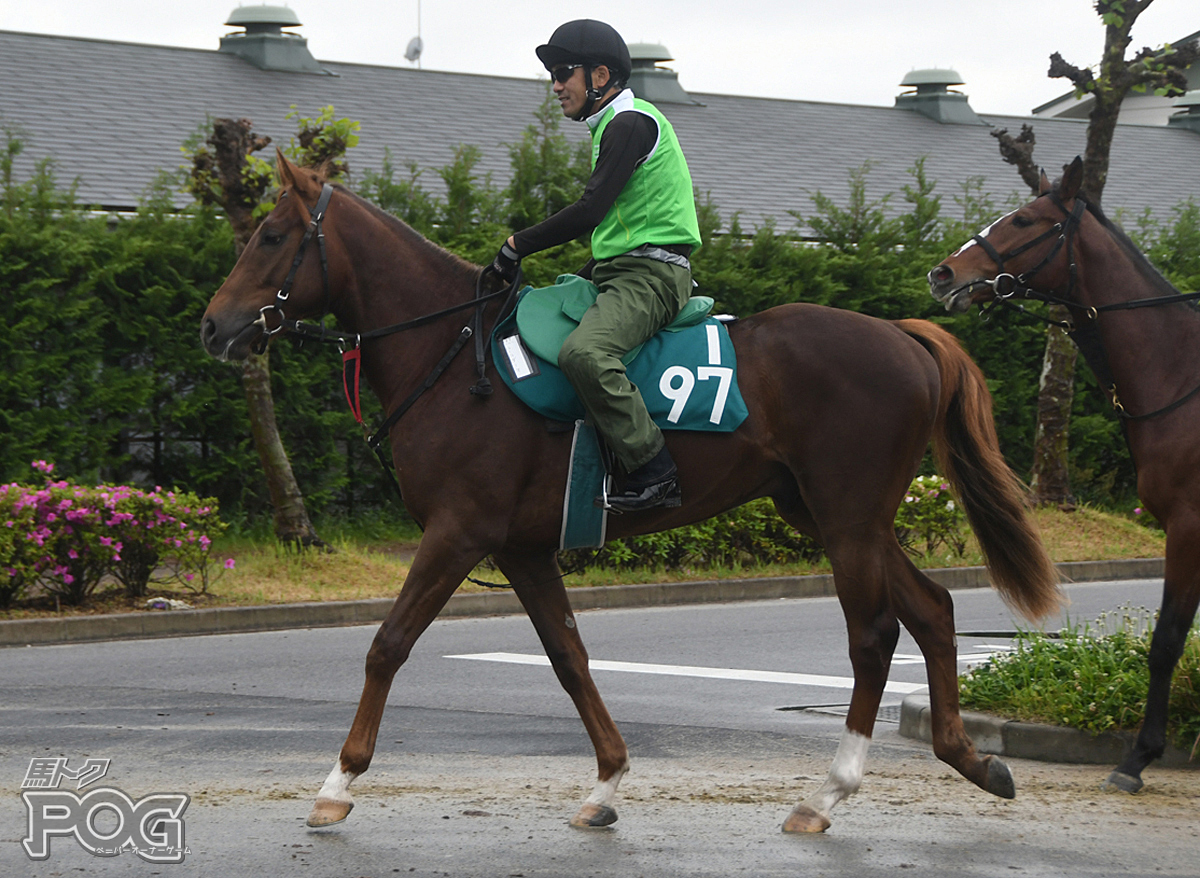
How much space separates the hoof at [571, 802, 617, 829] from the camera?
5.30 m

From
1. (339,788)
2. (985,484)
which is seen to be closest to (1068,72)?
(985,484)

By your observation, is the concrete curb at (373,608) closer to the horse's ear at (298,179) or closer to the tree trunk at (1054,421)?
the tree trunk at (1054,421)

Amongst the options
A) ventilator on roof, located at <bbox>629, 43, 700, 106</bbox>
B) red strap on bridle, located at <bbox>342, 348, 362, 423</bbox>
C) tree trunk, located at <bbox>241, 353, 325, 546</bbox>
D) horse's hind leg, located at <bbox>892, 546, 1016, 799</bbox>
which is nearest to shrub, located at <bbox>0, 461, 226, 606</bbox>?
tree trunk, located at <bbox>241, 353, 325, 546</bbox>

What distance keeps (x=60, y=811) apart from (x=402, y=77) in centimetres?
2290

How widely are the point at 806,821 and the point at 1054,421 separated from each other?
12473 millimetres

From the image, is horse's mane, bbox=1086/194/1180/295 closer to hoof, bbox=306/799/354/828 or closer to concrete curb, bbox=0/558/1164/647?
hoof, bbox=306/799/354/828

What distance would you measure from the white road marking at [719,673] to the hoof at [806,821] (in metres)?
3.19

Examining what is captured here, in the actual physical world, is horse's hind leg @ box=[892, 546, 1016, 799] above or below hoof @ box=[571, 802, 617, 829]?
above

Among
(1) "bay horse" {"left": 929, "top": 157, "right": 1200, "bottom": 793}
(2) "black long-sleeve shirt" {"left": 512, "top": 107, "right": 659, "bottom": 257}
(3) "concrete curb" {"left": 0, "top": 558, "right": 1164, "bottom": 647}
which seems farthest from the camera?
(3) "concrete curb" {"left": 0, "top": 558, "right": 1164, "bottom": 647}

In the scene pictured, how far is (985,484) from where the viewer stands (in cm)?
624

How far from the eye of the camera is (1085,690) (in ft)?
21.9

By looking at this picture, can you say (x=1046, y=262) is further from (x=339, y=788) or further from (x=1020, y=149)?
(x=1020, y=149)

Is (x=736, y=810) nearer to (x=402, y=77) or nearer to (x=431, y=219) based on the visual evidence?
(x=431, y=219)

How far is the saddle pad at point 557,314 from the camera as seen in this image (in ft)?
18.1
